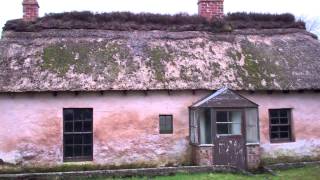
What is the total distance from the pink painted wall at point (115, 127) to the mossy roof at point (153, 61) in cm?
50

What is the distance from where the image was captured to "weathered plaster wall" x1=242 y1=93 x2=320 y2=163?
18.0 metres

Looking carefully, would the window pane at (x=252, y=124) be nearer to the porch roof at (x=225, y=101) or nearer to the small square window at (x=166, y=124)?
the porch roof at (x=225, y=101)

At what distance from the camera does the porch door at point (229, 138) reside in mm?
16453

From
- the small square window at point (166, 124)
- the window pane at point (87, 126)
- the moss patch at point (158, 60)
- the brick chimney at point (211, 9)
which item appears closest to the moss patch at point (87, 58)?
the moss patch at point (158, 60)

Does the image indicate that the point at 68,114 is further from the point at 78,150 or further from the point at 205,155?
the point at 205,155

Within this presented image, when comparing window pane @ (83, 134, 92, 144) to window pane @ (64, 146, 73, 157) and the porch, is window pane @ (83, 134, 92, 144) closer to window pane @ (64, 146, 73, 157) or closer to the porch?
window pane @ (64, 146, 73, 157)

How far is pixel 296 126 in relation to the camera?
18.3 metres

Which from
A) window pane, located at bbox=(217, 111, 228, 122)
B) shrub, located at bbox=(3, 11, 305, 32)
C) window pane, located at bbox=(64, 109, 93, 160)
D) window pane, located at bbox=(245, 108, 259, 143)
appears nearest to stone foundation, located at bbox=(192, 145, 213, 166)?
window pane, located at bbox=(217, 111, 228, 122)

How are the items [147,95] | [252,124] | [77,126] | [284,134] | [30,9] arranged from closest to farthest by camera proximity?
[77,126]
[147,95]
[252,124]
[284,134]
[30,9]

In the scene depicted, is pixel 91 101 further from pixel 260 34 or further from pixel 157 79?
pixel 260 34

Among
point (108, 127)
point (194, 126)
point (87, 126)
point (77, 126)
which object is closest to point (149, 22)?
point (194, 126)

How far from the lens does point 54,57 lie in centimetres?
1722

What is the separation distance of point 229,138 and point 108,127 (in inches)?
176

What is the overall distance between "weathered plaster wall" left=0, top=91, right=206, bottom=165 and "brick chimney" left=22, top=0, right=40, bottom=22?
14.7 ft
